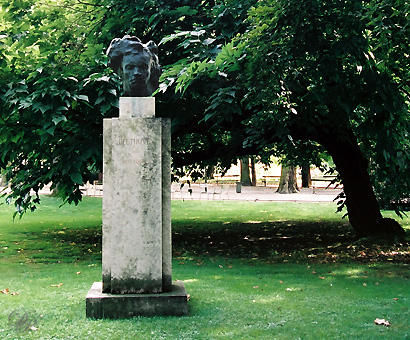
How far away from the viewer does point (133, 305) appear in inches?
258

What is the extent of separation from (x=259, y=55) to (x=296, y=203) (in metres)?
22.5

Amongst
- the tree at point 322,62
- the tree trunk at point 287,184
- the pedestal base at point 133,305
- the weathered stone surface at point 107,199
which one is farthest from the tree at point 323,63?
→ the tree trunk at point 287,184

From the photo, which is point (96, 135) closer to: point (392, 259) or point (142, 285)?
point (142, 285)

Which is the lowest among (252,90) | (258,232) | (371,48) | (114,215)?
(258,232)

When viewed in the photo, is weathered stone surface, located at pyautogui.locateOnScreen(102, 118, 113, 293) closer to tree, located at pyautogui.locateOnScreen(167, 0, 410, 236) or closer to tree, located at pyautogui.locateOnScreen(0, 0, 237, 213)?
tree, located at pyautogui.locateOnScreen(167, 0, 410, 236)

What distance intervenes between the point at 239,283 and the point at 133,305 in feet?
9.34

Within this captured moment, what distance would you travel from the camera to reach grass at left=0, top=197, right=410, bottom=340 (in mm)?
6086

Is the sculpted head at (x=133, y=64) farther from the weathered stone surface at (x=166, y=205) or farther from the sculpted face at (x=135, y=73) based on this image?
the weathered stone surface at (x=166, y=205)

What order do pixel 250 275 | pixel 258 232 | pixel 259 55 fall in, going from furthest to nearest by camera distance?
1. pixel 258 232
2. pixel 250 275
3. pixel 259 55

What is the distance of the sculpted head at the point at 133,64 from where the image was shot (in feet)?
23.2

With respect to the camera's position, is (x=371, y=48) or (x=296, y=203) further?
(x=296, y=203)

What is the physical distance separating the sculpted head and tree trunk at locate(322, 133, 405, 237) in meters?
7.48

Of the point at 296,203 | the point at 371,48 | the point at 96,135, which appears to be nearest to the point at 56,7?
the point at 96,135

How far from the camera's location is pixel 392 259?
38.4 ft
